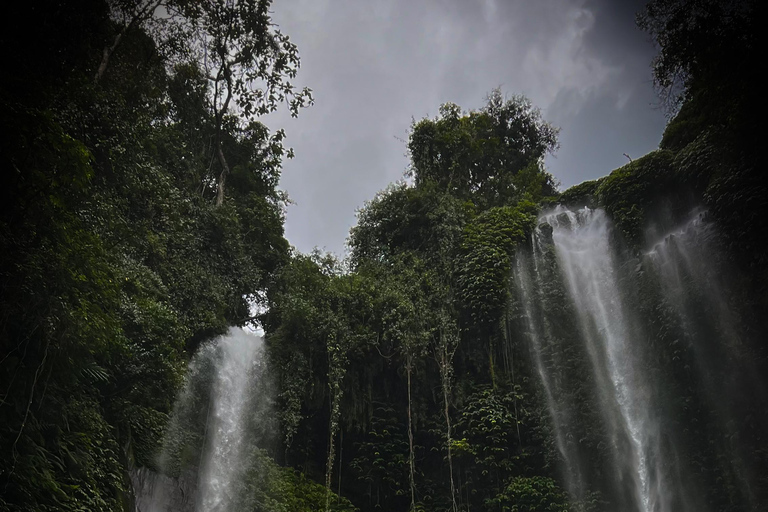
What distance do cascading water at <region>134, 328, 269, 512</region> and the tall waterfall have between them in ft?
22.4

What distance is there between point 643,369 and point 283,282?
9579 mm

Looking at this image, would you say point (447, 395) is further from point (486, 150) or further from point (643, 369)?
point (486, 150)

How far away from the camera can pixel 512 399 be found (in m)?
12.0

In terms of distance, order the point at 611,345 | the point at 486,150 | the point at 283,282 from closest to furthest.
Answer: the point at 611,345 → the point at 283,282 → the point at 486,150

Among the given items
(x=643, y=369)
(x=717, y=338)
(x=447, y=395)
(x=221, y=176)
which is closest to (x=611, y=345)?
(x=643, y=369)

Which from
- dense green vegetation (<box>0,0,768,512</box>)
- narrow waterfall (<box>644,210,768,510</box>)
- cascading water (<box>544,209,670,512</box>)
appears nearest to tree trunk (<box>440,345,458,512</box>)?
dense green vegetation (<box>0,0,768,512</box>)

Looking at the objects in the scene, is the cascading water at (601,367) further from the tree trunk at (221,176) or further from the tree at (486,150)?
the tree trunk at (221,176)

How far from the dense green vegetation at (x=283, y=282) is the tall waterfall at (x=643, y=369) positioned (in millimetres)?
85

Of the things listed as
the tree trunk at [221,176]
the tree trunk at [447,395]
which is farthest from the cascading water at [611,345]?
the tree trunk at [221,176]

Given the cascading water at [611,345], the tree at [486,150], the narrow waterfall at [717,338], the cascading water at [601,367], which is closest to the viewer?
the narrow waterfall at [717,338]

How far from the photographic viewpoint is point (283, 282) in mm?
15352

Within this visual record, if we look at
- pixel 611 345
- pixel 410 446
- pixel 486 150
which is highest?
pixel 486 150

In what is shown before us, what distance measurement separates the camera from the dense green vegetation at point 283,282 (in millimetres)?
6848

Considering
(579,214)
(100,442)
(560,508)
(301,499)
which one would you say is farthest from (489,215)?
(100,442)
